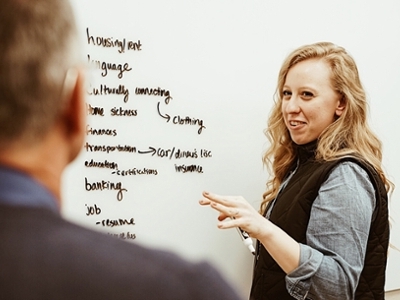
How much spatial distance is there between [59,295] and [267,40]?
1.17 meters

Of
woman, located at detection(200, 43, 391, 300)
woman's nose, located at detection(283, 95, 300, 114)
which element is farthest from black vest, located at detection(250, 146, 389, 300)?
woman's nose, located at detection(283, 95, 300, 114)

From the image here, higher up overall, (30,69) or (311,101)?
(30,69)

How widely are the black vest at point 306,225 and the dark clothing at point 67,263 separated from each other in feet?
2.64

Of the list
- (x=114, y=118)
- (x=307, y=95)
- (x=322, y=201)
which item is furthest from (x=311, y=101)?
(x=114, y=118)

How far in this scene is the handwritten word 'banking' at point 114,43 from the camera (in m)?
1.10

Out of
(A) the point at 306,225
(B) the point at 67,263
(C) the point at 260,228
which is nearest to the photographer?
(B) the point at 67,263

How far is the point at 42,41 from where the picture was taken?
286 mm

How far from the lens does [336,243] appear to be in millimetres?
993

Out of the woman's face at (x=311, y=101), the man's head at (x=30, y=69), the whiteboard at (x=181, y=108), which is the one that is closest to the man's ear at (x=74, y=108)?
the man's head at (x=30, y=69)

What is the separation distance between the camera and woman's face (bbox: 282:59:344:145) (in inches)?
44.1

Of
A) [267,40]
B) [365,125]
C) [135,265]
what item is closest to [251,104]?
[267,40]

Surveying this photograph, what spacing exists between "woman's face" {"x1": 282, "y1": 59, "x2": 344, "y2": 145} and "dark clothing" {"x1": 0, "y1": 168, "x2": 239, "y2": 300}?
0.89m

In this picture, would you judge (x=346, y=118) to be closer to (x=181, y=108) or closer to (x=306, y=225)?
(x=306, y=225)

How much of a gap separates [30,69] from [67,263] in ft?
0.38
